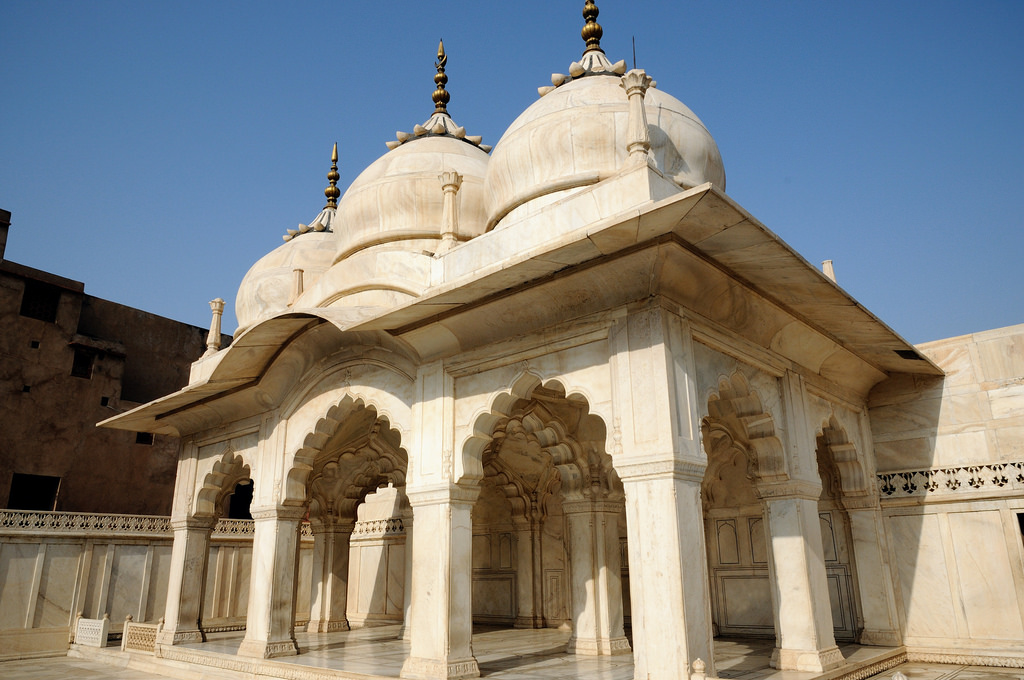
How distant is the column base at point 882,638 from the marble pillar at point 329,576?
9022 mm

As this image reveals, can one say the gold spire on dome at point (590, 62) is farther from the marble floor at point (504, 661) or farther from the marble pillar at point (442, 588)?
the marble floor at point (504, 661)

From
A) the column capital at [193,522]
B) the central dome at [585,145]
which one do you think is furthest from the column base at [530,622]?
the central dome at [585,145]

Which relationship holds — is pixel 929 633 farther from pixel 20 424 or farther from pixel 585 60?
pixel 20 424

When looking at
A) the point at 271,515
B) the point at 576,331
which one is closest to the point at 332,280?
the point at 271,515

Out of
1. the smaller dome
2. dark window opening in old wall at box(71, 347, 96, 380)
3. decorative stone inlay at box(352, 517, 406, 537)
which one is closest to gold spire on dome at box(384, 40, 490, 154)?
the smaller dome

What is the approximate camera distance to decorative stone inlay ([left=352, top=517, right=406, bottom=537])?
52.4 feet

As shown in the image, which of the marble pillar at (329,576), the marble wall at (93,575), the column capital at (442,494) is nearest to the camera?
the column capital at (442,494)

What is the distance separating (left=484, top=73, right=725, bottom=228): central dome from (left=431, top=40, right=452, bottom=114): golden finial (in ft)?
15.5

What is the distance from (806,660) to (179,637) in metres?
8.90

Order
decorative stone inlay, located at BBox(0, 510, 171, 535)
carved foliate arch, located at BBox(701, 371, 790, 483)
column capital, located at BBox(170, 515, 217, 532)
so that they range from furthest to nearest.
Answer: decorative stone inlay, located at BBox(0, 510, 171, 535) < column capital, located at BBox(170, 515, 217, 532) < carved foliate arch, located at BBox(701, 371, 790, 483)

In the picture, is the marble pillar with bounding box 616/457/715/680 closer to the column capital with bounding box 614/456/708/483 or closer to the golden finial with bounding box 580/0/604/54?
the column capital with bounding box 614/456/708/483

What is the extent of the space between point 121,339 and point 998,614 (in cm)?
2077

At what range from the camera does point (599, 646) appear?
890 cm

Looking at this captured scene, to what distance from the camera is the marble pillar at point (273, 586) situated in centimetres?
934
